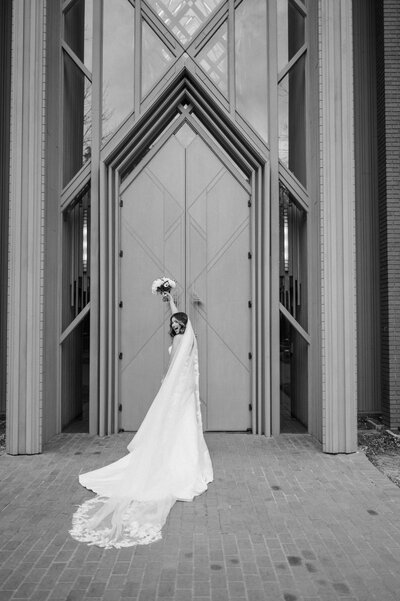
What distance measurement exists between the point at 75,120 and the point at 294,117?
3.44 meters

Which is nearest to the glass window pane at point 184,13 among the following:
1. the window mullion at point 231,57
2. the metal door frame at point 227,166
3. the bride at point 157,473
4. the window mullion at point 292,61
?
the window mullion at point 231,57

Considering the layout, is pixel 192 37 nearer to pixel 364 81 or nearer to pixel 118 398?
pixel 364 81

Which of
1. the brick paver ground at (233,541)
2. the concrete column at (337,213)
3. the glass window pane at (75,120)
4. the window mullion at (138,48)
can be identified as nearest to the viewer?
the brick paver ground at (233,541)

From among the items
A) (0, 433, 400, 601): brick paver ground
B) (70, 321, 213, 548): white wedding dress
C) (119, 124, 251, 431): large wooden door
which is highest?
(119, 124, 251, 431): large wooden door

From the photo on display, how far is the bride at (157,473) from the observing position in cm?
421

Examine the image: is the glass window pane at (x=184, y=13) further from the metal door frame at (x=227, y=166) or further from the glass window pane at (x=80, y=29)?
the glass window pane at (x=80, y=29)

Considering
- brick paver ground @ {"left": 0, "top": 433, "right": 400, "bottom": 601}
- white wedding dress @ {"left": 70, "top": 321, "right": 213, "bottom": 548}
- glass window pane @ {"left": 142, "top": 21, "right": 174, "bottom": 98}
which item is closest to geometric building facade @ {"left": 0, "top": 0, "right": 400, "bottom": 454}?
glass window pane @ {"left": 142, "top": 21, "right": 174, "bottom": 98}

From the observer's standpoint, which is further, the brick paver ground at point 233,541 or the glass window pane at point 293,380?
the glass window pane at point 293,380

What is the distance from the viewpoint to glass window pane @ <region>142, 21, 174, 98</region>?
7527mm

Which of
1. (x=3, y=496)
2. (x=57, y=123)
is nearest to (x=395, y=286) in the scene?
(x=57, y=123)

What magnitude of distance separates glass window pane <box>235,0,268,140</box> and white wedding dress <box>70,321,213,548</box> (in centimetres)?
386

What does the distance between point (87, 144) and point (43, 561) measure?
6.12m

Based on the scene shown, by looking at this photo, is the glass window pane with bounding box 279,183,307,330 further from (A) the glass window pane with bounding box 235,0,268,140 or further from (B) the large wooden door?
(A) the glass window pane with bounding box 235,0,268,140

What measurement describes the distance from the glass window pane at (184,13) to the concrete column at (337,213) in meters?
1.87
